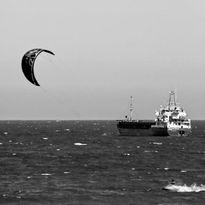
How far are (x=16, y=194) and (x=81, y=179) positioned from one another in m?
12.2

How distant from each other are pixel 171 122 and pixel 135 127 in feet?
36.2

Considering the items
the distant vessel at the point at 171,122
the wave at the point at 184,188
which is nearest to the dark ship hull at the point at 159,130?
the distant vessel at the point at 171,122

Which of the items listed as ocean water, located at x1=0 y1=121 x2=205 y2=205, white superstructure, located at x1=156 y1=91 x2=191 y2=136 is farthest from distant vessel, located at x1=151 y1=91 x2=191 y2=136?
ocean water, located at x1=0 y1=121 x2=205 y2=205

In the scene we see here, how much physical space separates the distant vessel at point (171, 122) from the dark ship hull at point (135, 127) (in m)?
2.83

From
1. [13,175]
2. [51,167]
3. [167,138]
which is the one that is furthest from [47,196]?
[167,138]

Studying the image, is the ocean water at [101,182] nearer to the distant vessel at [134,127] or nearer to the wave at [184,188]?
the wave at [184,188]

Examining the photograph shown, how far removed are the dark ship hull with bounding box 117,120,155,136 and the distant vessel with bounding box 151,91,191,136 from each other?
2.83 meters

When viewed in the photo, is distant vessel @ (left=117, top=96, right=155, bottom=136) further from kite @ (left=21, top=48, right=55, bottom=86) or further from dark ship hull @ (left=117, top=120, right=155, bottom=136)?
kite @ (left=21, top=48, right=55, bottom=86)

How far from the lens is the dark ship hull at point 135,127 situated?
171125 mm

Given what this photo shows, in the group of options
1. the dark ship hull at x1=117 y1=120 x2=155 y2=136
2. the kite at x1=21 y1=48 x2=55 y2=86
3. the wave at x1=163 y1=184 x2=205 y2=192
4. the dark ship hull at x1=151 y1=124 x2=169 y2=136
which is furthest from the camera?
the dark ship hull at x1=117 y1=120 x2=155 y2=136

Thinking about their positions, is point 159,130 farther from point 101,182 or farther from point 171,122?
point 101,182

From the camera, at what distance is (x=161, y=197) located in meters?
48.5

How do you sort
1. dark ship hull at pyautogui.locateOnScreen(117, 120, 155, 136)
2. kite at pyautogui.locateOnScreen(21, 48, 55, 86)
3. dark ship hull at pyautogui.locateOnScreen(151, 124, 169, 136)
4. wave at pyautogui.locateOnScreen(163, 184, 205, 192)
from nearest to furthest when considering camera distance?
kite at pyautogui.locateOnScreen(21, 48, 55, 86)
wave at pyautogui.locateOnScreen(163, 184, 205, 192)
dark ship hull at pyautogui.locateOnScreen(151, 124, 169, 136)
dark ship hull at pyautogui.locateOnScreen(117, 120, 155, 136)

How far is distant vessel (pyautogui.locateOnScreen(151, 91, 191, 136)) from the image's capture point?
16650 centimetres
